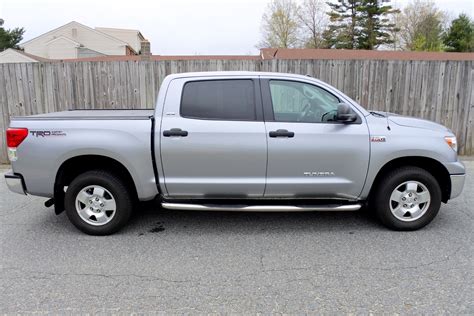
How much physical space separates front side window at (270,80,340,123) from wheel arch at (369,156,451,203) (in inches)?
34.8

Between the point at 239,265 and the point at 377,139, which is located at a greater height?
the point at 377,139

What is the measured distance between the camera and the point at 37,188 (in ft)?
12.9

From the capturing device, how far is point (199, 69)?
7469 mm

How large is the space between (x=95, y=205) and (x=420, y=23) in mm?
47907

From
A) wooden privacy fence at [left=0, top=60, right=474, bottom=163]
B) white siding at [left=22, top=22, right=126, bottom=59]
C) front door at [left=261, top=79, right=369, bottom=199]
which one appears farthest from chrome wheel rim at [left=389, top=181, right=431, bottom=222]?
white siding at [left=22, top=22, right=126, bottom=59]

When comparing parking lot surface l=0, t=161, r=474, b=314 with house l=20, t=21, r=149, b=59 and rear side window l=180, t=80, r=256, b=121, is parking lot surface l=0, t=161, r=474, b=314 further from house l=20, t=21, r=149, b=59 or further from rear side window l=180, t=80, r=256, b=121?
house l=20, t=21, r=149, b=59

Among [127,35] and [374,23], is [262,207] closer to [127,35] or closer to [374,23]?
[374,23]

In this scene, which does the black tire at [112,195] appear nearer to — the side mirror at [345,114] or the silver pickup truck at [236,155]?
the silver pickup truck at [236,155]

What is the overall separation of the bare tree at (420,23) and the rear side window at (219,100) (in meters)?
42.3

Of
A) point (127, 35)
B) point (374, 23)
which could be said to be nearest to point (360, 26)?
point (374, 23)

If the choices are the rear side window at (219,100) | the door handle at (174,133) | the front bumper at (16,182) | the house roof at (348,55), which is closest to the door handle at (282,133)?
the rear side window at (219,100)

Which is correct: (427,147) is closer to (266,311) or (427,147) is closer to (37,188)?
(266,311)

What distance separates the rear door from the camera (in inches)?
149

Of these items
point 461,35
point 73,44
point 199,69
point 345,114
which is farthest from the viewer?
point 73,44
